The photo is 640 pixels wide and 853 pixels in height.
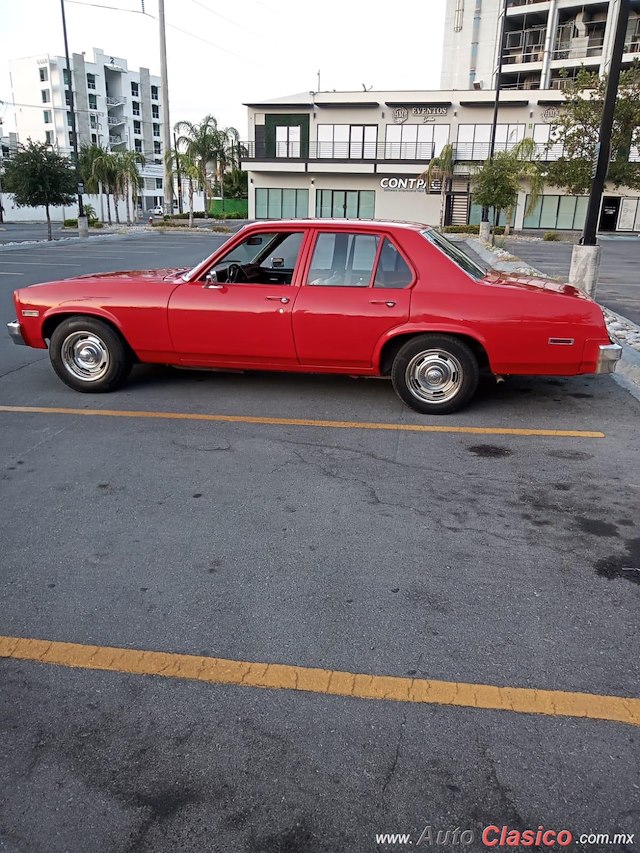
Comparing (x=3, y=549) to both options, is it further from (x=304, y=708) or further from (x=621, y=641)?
(x=621, y=641)

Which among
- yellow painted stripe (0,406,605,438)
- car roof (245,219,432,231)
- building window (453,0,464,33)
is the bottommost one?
yellow painted stripe (0,406,605,438)

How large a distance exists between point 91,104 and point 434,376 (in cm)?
8936

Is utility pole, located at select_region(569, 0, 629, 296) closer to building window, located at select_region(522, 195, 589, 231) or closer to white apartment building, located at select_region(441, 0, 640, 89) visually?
building window, located at select_region(522, 195, 589, 231)

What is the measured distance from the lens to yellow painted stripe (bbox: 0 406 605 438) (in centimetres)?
591

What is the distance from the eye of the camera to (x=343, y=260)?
628cm

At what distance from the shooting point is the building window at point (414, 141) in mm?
46875

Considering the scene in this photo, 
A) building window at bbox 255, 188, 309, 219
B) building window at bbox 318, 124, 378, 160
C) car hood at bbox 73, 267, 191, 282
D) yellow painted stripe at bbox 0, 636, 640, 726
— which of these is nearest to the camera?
yellow painted stripe at bbox 0, 636, 640, 726

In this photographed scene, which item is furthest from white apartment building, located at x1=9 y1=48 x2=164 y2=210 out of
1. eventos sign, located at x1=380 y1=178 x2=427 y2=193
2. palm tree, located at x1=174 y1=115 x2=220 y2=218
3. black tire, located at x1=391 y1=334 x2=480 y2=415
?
black tire, located at x1=391 y1=334 x2=480 y2=415

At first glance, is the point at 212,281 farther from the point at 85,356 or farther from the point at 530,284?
the point at 530,284

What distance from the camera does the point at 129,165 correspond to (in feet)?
164

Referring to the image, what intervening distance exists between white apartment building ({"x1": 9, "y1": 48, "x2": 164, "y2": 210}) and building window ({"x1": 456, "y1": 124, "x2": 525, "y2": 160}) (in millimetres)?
44410

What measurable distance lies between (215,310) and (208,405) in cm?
91

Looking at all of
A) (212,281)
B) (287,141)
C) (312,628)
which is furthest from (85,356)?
(287,141)

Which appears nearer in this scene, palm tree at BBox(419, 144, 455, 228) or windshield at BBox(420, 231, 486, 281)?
windshield at BBox(420, 231, 486, 281)
